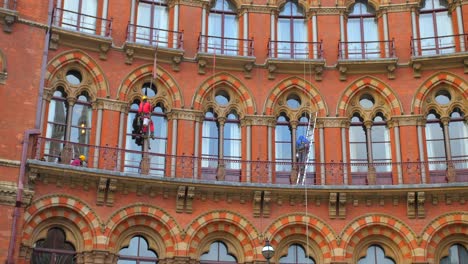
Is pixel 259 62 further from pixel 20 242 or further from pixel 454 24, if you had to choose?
pixel 20 242

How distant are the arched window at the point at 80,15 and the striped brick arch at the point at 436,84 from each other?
457 inches

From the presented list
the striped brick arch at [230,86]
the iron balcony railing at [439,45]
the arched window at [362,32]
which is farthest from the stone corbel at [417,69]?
the striped brick arch at [230,86]

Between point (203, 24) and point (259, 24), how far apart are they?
6.84 ft

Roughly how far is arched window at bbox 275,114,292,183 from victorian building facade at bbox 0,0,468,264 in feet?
0.18

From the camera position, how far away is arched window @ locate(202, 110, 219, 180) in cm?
2467

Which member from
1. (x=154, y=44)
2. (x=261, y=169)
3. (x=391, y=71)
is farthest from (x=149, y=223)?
(x=391, y=71)

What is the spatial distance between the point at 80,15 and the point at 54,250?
8356mm

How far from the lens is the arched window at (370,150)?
24.8 m

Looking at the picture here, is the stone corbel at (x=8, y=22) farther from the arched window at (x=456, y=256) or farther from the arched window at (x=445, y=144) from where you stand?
the arched window at (x=456, y=256)

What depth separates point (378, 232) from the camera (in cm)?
2383

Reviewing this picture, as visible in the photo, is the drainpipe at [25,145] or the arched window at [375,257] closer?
the drainpipe at [25,145]

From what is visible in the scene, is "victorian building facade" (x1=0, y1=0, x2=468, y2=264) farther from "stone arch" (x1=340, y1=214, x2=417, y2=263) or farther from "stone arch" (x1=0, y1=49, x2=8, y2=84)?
"stone arch" (x1=0, y1=49, x2=8, y2=84)

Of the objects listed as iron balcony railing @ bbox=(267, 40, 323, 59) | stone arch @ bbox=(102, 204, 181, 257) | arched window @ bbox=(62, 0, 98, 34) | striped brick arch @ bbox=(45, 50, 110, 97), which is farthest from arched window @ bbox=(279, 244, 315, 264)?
arched window @ bbox=(62, 0, 98, 34)

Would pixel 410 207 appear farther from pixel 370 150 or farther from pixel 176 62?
pixel 176 62
